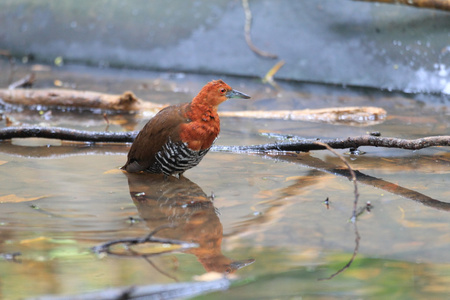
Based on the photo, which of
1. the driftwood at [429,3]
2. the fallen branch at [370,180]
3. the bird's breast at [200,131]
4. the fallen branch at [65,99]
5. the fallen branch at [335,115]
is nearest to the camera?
the fallen branch at [370,180]

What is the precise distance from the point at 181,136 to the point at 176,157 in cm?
14

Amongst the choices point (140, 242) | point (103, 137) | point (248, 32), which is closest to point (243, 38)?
point (248, 32)

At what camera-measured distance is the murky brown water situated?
2477mm

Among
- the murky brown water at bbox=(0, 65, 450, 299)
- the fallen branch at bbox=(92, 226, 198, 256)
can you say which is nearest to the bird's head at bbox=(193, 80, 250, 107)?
the murky brown water at bbox=(0, 65, 450, 299)

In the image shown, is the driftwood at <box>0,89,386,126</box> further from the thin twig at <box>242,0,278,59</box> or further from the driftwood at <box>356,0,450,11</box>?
the thin twig at <box>242,0,278,59</box>

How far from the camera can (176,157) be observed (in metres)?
3.77

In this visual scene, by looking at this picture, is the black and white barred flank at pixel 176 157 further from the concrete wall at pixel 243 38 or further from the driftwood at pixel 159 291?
the concrete wall at pixel 243 38

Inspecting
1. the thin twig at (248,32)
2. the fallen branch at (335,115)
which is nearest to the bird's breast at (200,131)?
the fallen branch at (335,115)

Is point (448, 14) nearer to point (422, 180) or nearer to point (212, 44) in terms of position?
point (212, 44)

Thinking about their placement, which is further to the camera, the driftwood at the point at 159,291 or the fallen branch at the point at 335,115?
the fallen branch at the point at 335,115

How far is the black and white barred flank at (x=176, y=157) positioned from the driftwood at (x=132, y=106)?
2.00 metres

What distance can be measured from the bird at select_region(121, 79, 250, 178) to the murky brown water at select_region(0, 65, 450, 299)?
0.15m

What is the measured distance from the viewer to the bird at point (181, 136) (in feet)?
12.3

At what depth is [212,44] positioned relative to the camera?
8.02 metres
